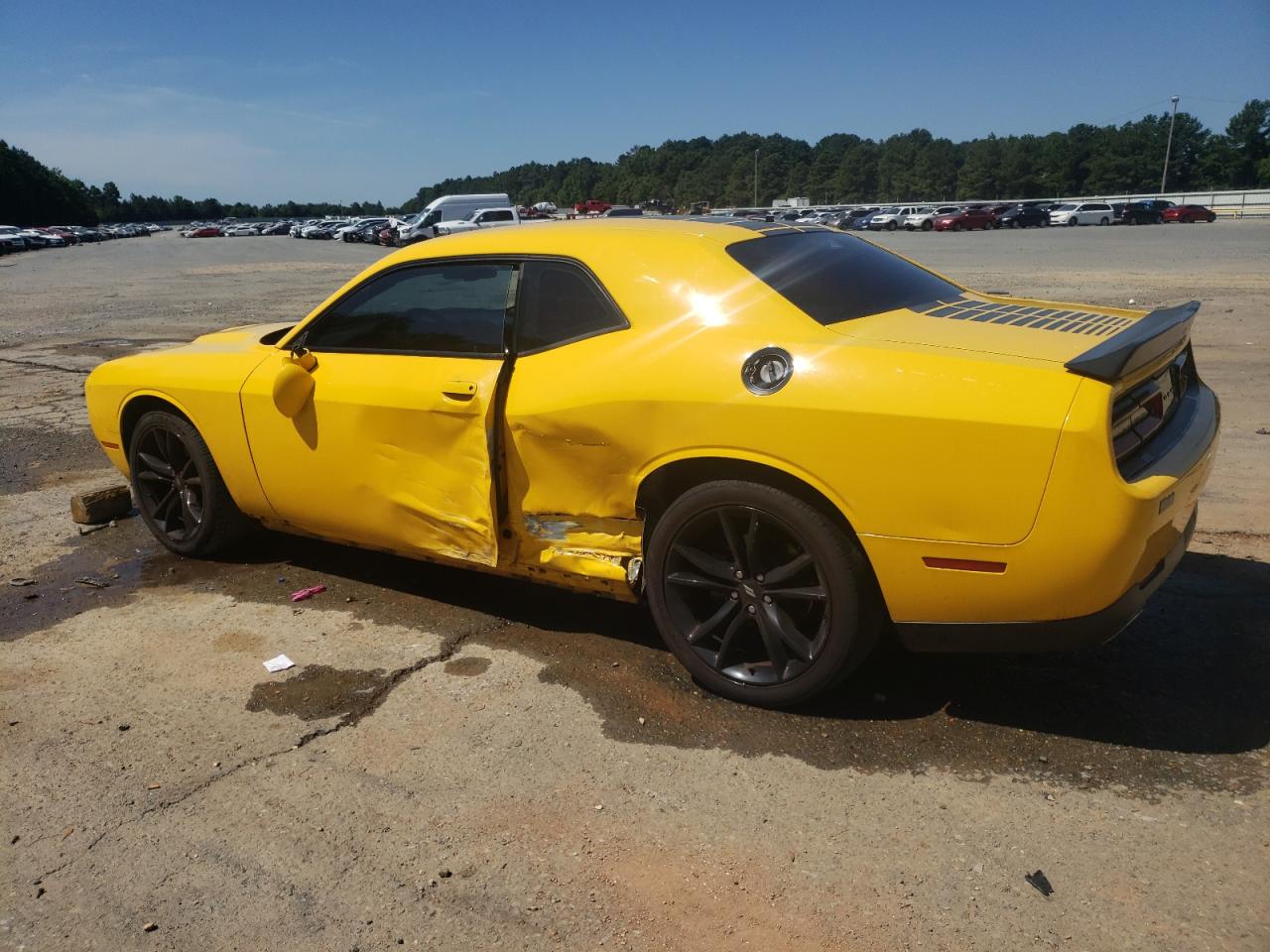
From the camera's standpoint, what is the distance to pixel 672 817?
2.75 meters

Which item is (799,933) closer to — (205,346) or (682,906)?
(682,906)

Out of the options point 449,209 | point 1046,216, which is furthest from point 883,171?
point 449,209

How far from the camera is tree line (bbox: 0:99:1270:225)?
99.6m

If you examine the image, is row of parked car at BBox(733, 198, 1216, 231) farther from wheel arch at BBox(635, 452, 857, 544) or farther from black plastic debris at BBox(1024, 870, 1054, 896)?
black plastic debris at BBox(1024, 870, 1054, 896)

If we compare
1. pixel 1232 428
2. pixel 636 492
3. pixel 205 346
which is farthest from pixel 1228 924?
pixel 1232 428

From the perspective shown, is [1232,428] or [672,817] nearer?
[672,817]

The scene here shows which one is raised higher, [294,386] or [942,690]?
[294,386]

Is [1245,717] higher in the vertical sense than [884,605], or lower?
lower

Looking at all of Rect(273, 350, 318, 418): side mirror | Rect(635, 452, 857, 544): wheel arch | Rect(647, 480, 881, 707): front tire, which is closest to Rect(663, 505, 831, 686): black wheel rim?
Rect(647, 480, 881, 707): front tire

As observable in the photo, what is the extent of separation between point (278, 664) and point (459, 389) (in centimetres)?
132

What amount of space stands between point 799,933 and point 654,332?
6.28 ft

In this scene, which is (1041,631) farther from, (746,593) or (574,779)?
(574,779)

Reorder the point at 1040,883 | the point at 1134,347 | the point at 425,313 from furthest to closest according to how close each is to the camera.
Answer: the point at 425,313
the point at 1134,347
the point at 1040,883

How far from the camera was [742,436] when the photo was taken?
9.91 feet
